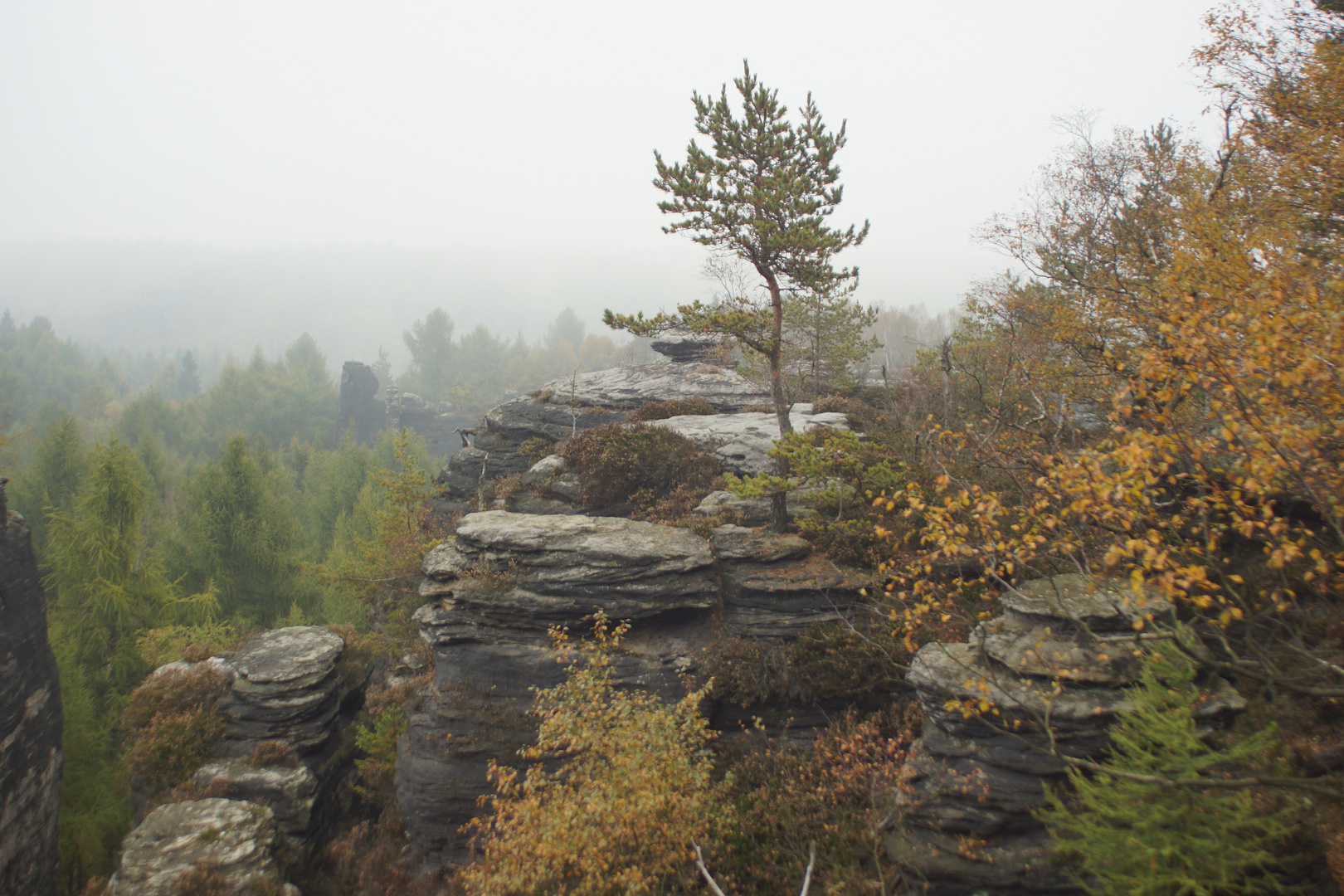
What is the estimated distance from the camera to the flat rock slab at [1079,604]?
23.4 ft

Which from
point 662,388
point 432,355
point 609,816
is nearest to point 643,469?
point 662,388

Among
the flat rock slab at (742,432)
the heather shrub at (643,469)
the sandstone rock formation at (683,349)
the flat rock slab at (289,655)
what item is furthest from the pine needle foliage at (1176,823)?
the sandstone rock formation at (683,349)

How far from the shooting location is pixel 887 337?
95.6 m

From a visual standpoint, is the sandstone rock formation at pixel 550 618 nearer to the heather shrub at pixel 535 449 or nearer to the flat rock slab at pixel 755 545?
the flat rock slab at pixel 755 545

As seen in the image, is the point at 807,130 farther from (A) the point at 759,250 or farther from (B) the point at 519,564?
(B) the point at 519,564

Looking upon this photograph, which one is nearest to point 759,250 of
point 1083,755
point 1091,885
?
point 1083,755

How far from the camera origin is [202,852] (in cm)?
1207

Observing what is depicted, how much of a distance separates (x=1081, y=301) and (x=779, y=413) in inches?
380

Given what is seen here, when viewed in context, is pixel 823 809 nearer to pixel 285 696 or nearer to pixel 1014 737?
pixel 1014 737

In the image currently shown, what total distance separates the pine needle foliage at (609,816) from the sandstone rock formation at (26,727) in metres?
13.4

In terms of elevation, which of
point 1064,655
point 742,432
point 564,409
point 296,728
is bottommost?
point 296,728

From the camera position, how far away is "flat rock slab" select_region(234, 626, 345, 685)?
16.5 meters

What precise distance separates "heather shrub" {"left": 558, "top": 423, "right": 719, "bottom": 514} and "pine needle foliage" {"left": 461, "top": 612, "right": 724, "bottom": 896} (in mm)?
8088

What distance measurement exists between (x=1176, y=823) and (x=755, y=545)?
29.4 ft
